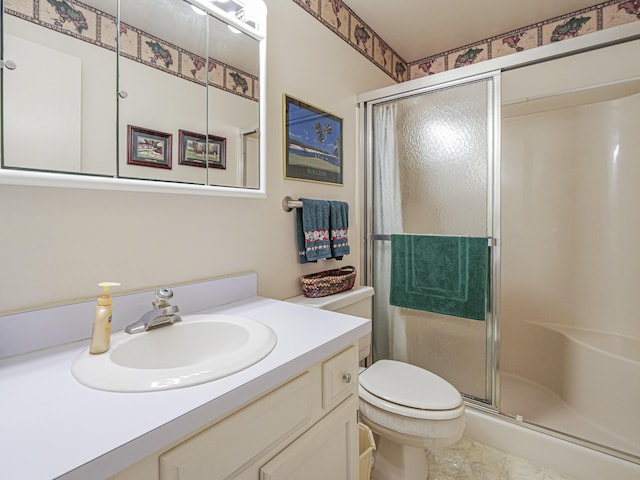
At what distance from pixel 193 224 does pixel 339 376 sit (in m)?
0.72

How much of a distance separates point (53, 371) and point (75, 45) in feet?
2.61

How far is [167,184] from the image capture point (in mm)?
994

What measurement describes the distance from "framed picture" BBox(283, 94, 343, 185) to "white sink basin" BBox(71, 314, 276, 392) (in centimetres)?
81

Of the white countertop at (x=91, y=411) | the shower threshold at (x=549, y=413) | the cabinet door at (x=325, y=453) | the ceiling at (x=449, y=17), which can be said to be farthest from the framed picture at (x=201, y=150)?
the shower threshold at (x=549, y=413)

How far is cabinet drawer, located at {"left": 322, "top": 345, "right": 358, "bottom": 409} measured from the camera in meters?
0.86

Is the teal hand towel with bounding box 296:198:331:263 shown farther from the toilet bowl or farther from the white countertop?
the white countertop

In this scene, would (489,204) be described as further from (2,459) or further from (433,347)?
(2,459)

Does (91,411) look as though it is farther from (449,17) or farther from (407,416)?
(449,17)

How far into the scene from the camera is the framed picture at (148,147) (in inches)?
36.6

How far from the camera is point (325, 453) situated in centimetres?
86

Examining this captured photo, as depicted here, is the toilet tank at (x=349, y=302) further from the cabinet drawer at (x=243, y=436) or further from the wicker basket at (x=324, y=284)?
the cabinet drawer at (x=243, y=436)

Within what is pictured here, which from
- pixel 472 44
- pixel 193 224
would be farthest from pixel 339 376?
pixel 472 44

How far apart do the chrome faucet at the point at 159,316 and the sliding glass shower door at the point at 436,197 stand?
1331 mm

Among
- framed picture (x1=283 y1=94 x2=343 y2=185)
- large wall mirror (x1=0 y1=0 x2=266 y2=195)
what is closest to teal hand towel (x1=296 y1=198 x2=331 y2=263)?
framed picture (x1=283 y1=94 x2=343 y2=185)
